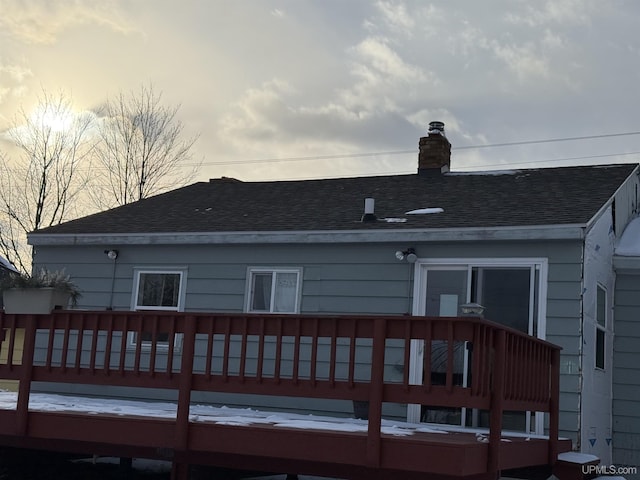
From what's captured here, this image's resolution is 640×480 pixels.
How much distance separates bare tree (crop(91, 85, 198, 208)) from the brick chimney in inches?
599

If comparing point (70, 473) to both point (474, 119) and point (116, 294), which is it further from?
point (474, 119)

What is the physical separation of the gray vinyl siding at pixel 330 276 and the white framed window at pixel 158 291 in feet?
0.31

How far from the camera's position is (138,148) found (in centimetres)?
2692

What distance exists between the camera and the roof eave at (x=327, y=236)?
8414mm

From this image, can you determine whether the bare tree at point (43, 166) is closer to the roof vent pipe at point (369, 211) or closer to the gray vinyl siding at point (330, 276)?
the gray vinyl siding at point (330, 276)

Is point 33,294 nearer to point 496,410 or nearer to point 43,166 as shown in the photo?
point 496,410

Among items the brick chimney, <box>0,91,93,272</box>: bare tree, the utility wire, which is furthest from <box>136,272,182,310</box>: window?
<box>0,91,93,272</box>: bare tree

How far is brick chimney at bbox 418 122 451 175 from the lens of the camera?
493 inches

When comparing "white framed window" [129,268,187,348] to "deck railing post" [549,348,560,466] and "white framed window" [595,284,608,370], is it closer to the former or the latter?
"deck railing post" [549,348,560,466]

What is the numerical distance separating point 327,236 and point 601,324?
11.8 feet

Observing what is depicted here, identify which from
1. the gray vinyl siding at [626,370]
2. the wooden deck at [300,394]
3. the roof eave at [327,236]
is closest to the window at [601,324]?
the gray vinyl siding at [626,370]

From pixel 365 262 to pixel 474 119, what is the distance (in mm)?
7584

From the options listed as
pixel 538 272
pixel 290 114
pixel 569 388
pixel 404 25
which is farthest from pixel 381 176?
pixel 290 114

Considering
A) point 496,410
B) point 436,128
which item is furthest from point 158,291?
point 496,410
